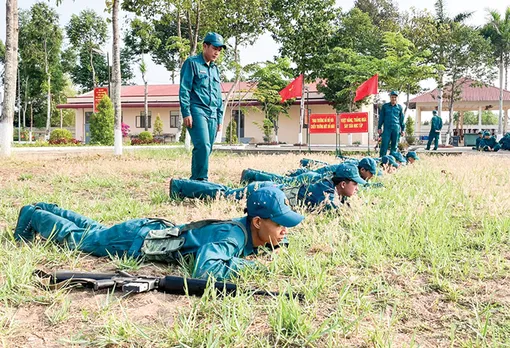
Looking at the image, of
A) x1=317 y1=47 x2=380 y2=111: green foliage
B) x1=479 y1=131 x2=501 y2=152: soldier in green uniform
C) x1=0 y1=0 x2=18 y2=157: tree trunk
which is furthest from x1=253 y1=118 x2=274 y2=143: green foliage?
x1=0 y1=0 x2=18 y2=157: tree trunk

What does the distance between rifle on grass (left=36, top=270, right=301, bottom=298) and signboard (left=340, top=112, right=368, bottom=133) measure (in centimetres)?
1149

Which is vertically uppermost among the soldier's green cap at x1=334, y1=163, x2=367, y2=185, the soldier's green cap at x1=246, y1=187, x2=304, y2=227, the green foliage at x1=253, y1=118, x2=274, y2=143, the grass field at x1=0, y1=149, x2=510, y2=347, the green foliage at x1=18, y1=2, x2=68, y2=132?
the green foliage at x1=18, y1=2, x2=68, y2=132

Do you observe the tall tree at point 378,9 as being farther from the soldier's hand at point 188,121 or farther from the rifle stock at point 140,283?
the rifle stock at point 140,283

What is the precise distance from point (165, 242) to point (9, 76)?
9.50m

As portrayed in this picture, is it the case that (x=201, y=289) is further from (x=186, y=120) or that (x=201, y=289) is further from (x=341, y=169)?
(x=186, y=120)

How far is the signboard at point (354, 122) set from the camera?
43.0 feet

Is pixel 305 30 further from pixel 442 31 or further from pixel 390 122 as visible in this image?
pixel 390 122

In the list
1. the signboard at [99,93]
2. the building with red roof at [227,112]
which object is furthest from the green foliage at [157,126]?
the signboard at [99,93]

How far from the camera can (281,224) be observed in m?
2.34

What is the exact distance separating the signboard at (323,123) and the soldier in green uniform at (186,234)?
1113 cm

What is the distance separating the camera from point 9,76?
33.6ft

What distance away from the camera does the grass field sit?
1702 millimetres

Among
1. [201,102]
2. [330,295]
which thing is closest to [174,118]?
[201,102]

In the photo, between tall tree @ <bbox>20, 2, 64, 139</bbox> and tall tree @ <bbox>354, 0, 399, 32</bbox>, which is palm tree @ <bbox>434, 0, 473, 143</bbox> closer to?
tall tree @ <bbox>354, 0, 399, 32</bbox>
